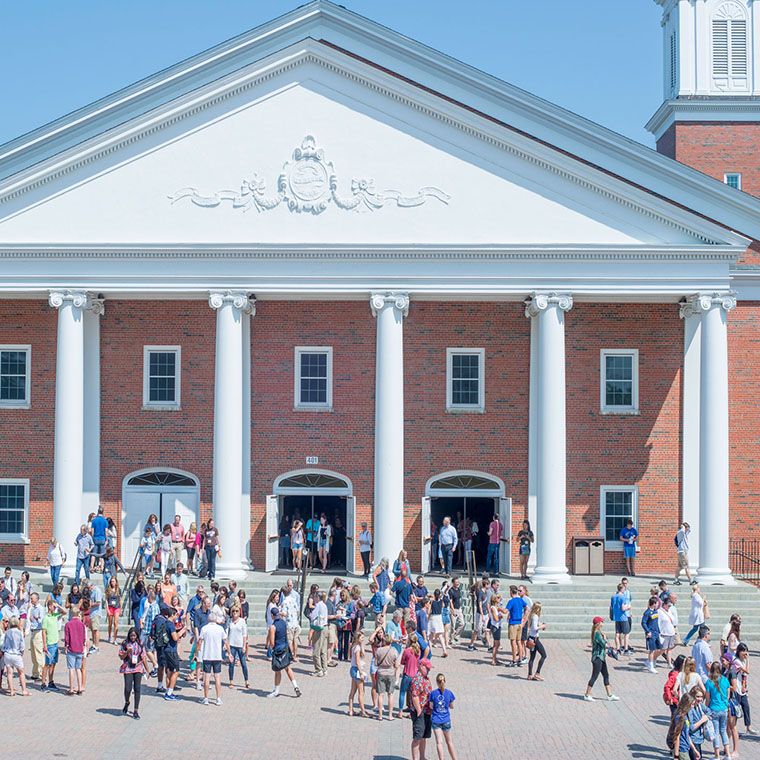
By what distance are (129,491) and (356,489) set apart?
19.2 feet

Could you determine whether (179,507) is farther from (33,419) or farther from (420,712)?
(420,712)

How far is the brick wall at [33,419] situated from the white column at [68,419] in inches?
97.4

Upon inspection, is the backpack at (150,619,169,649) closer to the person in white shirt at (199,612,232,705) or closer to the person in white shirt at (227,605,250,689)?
the person in white shirt at (199,612,232,705)

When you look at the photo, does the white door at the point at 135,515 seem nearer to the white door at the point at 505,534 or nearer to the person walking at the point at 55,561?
the person walking at the point at 55,561

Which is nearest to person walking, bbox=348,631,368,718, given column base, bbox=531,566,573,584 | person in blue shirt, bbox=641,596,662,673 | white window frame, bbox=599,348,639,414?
person in blue shirt, bbox=641,596,662,673

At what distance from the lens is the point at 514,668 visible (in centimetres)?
2398

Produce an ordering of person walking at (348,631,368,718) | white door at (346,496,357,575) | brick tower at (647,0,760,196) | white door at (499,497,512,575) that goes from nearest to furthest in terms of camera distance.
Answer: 1. person walking at (348,631,368,718)
2. white door at (346,496,357,575)
3. white door at (499,497,512,575)
4. brick tower at (647,0,760,196)

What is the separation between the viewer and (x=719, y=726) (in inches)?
679

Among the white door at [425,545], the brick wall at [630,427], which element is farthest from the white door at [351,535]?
the brick wall at [630,427]

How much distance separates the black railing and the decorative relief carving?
1141 centimetres

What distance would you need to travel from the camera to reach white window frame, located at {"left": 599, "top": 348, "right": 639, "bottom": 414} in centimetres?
3253

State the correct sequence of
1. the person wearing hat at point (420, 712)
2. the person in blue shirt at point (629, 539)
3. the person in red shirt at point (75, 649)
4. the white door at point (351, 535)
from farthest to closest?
the white door at point (351, 535) < the person in blue shirt at point (629, 539) < the person in red shirt at point (75, 649) < the person wearing hat at point (420, 712)

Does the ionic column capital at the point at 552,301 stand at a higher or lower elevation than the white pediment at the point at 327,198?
lower

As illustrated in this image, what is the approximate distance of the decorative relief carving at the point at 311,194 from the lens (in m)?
29.9
